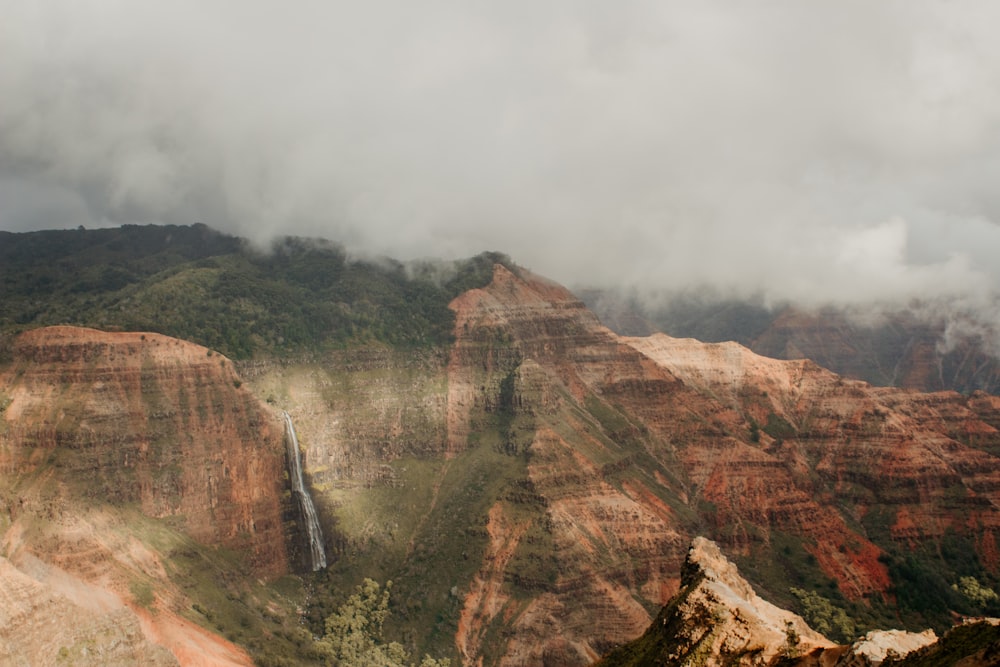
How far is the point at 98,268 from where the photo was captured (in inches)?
7574

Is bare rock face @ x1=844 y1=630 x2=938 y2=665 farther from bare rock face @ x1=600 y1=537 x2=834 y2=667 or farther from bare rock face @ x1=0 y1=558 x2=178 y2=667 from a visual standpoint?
bare rock face @ x1=0 y1=558 x2=178 y2=667

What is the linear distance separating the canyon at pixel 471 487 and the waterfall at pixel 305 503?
128cm

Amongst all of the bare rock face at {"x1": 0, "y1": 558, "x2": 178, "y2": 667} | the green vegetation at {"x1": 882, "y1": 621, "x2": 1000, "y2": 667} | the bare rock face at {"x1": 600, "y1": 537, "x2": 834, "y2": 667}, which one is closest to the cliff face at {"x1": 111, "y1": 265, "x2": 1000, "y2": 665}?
the bare rock face at {"x1": 0, "y1": 558, "x2": 178, "y2": 667}

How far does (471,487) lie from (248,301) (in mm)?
63578

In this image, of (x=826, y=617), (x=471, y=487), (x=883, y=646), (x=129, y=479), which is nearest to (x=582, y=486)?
(x=471, y=487)

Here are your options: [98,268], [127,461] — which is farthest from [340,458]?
[98,268]

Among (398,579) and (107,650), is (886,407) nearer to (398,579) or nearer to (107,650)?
(398,579)

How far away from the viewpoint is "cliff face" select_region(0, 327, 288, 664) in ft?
316

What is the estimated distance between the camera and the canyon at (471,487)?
378 feet

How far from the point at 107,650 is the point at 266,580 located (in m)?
51.4

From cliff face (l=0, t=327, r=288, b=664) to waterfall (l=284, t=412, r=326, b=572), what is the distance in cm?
214

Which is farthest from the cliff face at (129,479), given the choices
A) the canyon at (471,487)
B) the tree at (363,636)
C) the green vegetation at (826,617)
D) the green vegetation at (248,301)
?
the green vegetation at (826,617)

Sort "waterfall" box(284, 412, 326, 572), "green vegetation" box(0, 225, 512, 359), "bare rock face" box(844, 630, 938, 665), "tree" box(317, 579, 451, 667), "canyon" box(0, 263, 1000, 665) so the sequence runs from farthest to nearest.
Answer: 1. "green vegetation" box(0, 225, 512, 359)
2. "waterfall" box(284, 412, 326, 572)
3. "tree" box(317, 579, 451, 667)
4. "canyon" box(0, 263, 1000, 665)
5. "bare rock face" box(844, 630, 938, 665)

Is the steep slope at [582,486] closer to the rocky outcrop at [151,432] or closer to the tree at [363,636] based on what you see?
the tree at [363,636]
